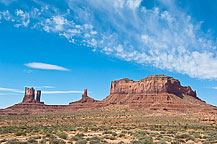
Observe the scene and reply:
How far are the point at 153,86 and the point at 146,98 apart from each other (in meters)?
11.9

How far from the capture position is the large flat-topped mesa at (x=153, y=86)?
405 ft

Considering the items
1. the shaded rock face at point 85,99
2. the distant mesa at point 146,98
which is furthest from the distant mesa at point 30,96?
the shaded rock face at point 85,99

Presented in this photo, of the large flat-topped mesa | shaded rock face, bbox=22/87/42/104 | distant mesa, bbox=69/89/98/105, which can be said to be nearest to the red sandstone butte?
the large flat-topped mesa

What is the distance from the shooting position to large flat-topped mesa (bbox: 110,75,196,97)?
405ft

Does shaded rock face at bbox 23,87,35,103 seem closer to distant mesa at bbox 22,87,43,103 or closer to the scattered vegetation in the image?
distant mesa at bbox 22,87,43,103

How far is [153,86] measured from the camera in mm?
125688

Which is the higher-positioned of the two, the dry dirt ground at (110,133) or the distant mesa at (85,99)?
the distant mesa at (85,99)

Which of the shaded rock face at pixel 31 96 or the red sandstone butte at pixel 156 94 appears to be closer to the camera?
the red sandstone butte at pixel 156 94

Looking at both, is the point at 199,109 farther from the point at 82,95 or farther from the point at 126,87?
the point at 82,95

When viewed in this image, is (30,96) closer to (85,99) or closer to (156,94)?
(85,99)

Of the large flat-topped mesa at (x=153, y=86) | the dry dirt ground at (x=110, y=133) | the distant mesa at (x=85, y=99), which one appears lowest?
the dry dirt ground at (x=110, y=133)

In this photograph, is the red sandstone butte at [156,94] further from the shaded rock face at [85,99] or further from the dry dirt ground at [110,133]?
the dry dirt ground at [110,133]

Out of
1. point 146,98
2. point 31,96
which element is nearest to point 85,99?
point 31,96

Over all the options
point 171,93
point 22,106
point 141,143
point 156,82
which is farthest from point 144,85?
point 141,143
